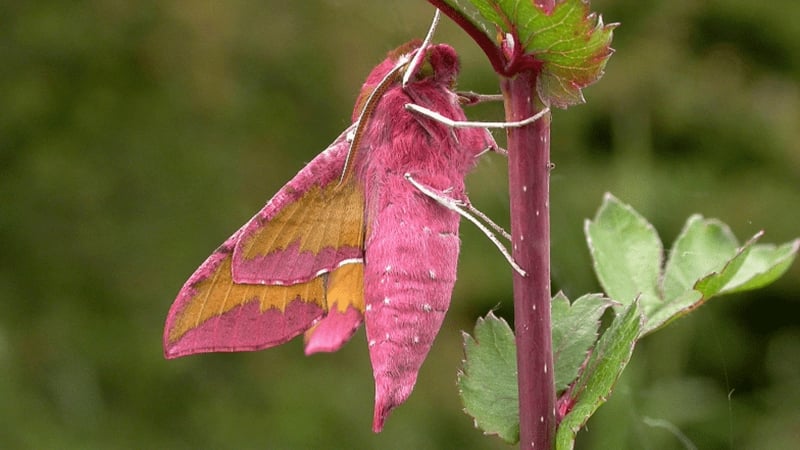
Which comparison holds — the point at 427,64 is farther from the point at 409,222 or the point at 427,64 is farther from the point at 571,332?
the point at 571,332

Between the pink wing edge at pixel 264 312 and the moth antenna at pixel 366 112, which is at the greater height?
the moth antenna at pixel 366 112

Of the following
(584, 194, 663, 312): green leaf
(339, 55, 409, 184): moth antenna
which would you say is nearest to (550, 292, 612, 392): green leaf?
(584, 194, 663, 312): green leaf

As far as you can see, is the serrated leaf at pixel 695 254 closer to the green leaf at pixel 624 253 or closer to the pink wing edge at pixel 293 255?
the green leaf at pixel 624 253

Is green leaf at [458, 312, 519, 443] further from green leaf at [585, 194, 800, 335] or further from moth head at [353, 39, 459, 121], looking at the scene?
moth head at [353, 39, 459, 121]

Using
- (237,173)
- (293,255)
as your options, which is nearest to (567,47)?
(293,255)

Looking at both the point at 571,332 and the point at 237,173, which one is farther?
the point at 237,173

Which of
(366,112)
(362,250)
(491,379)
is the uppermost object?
(366,112)

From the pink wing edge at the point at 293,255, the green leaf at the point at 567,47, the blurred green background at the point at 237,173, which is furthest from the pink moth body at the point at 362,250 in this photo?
the blurred green background at the point at 237,173
